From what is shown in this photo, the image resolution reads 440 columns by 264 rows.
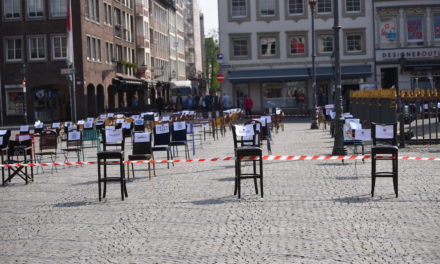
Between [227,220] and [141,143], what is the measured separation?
713cm

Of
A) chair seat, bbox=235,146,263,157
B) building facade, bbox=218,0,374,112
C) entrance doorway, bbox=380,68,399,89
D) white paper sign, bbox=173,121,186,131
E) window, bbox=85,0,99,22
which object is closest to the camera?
chair seat, bbox=235,146,263,157

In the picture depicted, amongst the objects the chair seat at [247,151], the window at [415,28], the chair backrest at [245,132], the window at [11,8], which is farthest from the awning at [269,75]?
the chair seat at [247,151]

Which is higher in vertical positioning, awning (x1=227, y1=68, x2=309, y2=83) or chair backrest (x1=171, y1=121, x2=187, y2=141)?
awning (x1=227, y1=68, x2=309, y2=83)

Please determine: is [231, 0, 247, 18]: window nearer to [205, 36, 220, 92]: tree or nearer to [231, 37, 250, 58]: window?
[231, 37, 250, 58]: window

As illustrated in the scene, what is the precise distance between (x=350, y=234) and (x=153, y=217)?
3.24 meters

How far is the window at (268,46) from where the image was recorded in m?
64.8

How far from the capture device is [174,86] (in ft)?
305

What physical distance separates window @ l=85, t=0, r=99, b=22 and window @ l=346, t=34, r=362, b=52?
63.5ft

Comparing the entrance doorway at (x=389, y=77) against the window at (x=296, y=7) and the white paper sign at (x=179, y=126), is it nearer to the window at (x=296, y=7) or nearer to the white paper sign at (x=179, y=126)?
the window at (x=296, y=7)

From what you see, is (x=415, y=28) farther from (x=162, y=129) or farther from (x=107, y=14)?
(x=162, y=129)

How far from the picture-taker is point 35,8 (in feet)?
204

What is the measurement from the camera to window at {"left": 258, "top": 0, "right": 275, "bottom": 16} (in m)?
64.8

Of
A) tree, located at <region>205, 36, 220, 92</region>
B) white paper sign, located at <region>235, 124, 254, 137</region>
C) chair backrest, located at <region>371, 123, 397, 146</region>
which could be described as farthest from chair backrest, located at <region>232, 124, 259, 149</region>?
tree, located at <region>205, 36, 220, 92</region>

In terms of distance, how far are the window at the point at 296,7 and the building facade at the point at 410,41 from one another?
5.65 meters
